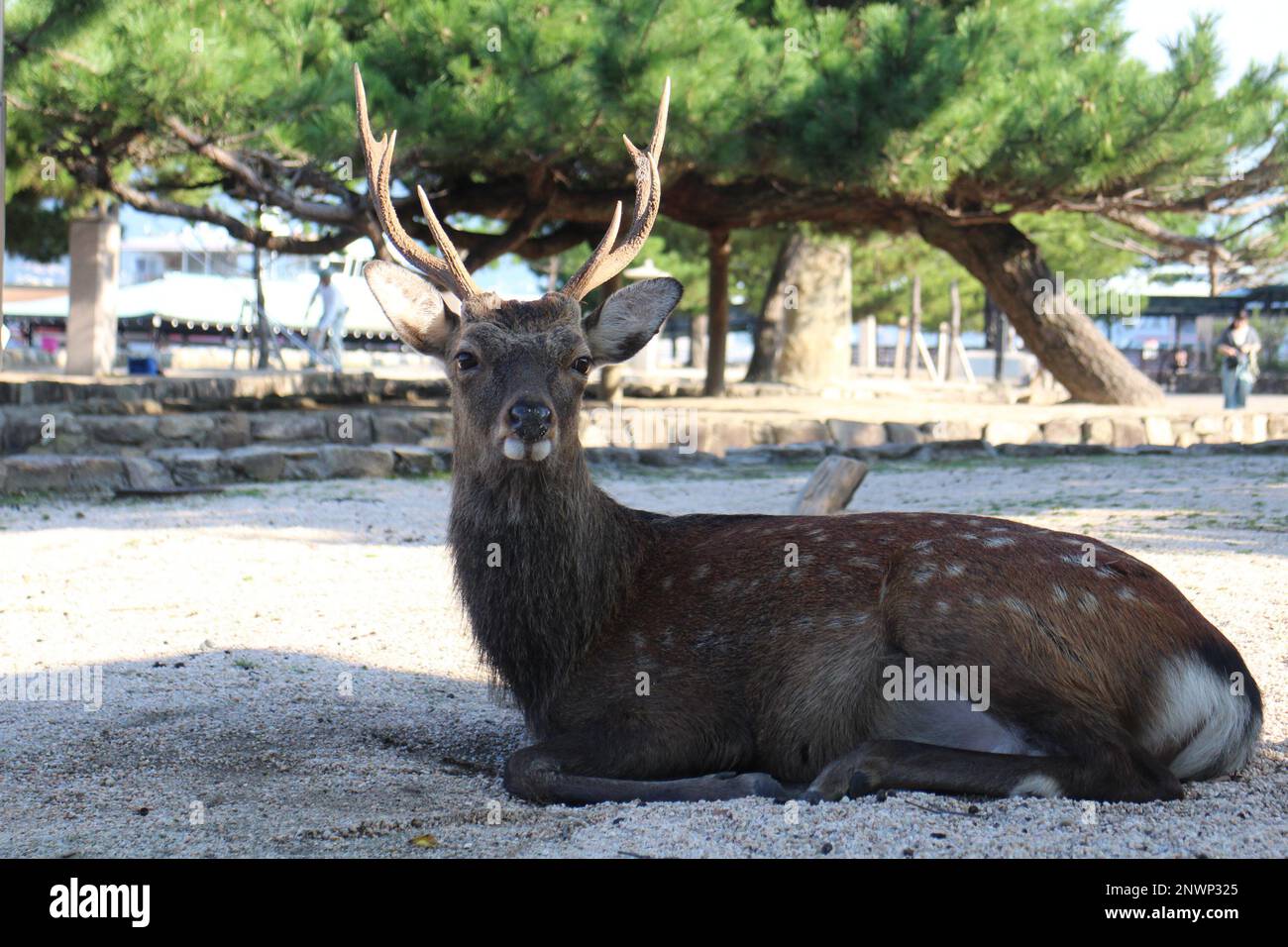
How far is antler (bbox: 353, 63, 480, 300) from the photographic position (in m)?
4.52

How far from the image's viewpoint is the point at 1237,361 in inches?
732

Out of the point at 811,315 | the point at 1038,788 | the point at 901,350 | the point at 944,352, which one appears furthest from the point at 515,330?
the point at 944,352

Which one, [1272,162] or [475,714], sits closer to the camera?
[475,714]

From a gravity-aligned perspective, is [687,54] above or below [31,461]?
above

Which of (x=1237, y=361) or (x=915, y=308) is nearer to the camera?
(x=1237, y=361)

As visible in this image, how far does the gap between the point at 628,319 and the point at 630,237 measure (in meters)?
0.31

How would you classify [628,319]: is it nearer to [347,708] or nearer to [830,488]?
[347,708]

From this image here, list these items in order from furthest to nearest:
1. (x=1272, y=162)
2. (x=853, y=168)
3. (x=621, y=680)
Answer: (x=1272, y=162) → (x=853, y=168) → (x=621, y=680)

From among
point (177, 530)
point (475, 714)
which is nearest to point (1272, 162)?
point (177, 530)

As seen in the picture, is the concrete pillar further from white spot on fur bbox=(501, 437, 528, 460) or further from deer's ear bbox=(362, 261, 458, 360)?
white spot on fur bbox=(501, 437, 528, 460)

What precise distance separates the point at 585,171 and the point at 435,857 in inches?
511

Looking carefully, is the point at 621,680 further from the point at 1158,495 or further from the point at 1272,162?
the point at 1272,162

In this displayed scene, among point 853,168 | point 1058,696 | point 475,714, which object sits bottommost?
point 475,714

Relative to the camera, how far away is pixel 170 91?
11320 mm
